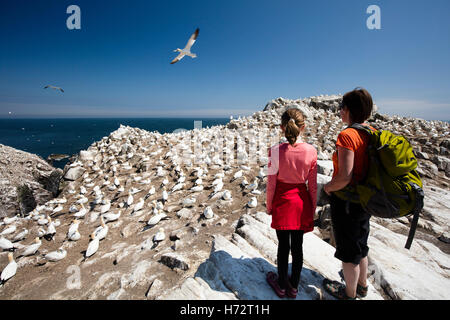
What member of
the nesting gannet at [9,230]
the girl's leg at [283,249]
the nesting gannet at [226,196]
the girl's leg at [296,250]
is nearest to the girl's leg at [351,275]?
the girl's leg at [296,250]

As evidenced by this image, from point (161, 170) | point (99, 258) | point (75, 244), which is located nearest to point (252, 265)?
point (99, 258)

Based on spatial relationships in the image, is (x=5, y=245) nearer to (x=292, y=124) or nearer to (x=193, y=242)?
(x=193, y=242)

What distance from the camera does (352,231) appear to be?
2.53 metres

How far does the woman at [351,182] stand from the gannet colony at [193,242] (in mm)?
1011

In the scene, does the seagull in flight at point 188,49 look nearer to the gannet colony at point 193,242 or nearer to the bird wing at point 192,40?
the bird wing at point 192,40

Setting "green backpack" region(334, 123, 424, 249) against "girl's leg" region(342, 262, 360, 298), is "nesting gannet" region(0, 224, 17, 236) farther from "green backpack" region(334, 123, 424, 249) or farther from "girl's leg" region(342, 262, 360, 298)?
"green backpack" region(334, 123, 424, 249)

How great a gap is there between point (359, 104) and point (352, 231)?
168cm

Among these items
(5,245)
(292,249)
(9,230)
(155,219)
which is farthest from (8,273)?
(292,249)

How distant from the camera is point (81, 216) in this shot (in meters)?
9.14
